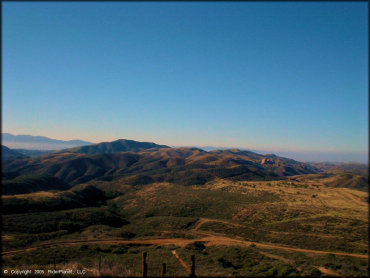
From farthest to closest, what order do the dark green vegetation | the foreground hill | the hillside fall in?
1. the foreground hill
2. the hillside
3. the dark green vegetation

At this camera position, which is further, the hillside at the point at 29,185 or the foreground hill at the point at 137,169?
the foreground hill at the point at 137,169

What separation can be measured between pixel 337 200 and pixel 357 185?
2085 centimetres

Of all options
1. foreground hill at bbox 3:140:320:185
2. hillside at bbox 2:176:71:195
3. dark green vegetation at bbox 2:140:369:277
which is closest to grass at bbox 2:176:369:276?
dark green vegetation at bbox 2:140:369:277

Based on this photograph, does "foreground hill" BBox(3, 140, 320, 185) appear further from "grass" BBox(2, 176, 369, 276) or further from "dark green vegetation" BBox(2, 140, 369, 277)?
"grass" BBox(2, 176, 369, 276)

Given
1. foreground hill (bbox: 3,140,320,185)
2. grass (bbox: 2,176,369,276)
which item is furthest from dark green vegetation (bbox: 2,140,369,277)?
foreground hill (bbox: 3,140,320,185)

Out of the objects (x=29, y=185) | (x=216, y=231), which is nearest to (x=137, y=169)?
(x=29, y=185)

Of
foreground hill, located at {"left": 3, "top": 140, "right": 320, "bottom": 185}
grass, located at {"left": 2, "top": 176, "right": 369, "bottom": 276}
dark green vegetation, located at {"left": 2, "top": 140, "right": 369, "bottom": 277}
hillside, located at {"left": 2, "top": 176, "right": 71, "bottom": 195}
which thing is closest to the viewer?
grass, located at {"left": 2, "top": 176, "right": 369, "bottom": 276}

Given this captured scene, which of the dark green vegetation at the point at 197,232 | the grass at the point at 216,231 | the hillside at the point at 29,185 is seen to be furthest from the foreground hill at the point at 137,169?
the grass at the point at 216,231

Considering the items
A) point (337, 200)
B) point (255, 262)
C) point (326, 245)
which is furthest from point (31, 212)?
point (337, 200)

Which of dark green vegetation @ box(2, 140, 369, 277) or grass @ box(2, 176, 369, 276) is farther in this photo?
dark green vegetation @ box(2, 140, 369, 277)

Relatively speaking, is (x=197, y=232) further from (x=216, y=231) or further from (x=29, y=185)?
(x=29, y=185)

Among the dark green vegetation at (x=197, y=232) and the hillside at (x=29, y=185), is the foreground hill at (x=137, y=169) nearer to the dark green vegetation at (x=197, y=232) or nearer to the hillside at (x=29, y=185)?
the hillside at (x=29, y=185)

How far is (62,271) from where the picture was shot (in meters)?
18.5

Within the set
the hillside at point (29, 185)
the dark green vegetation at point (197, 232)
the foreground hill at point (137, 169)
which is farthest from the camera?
the foreground hill at point (137, 169)
